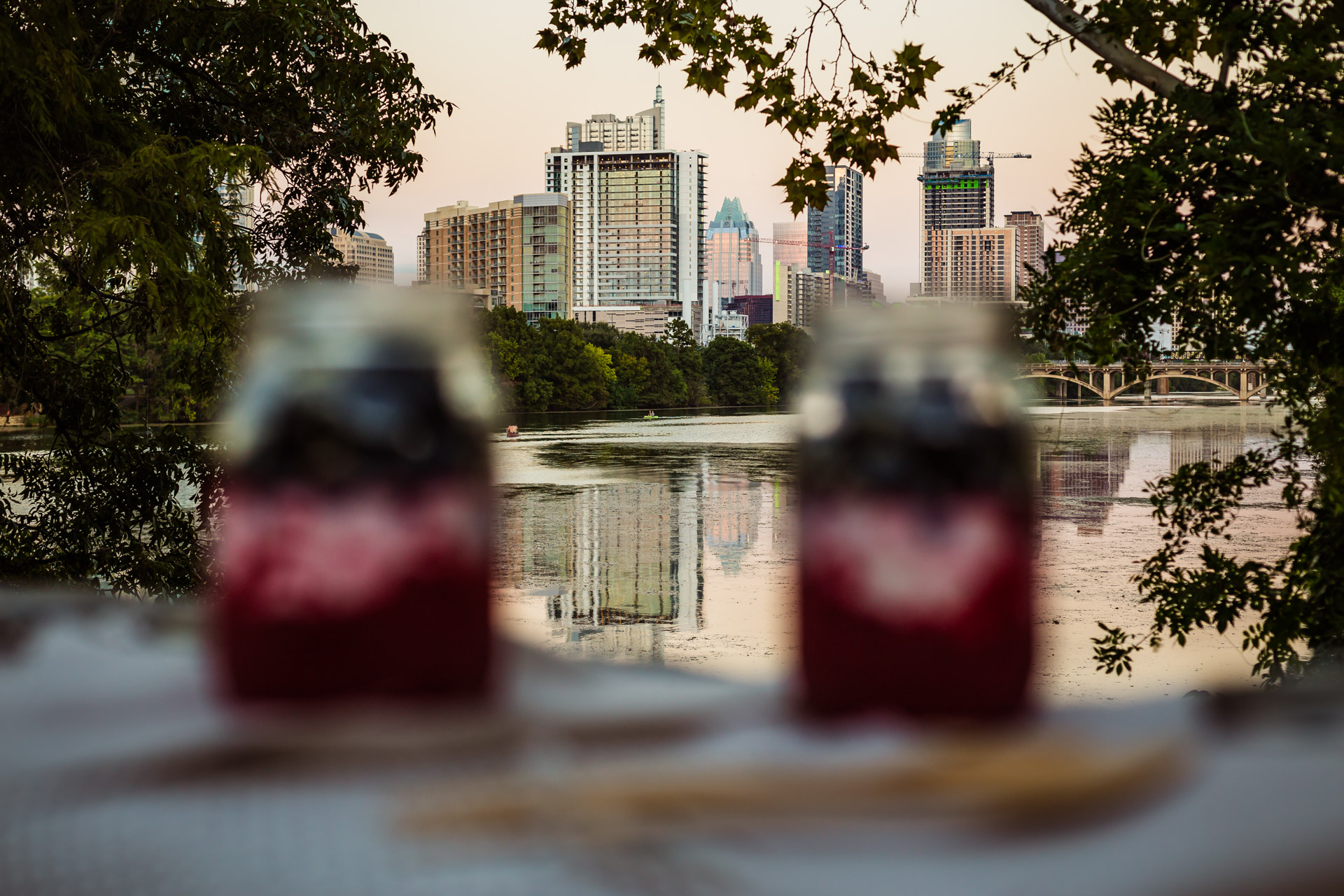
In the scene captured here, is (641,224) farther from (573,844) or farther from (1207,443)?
(573,844)

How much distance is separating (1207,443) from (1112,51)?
106 ft

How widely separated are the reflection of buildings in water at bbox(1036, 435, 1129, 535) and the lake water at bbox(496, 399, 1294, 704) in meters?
0.07

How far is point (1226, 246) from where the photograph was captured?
105 inches

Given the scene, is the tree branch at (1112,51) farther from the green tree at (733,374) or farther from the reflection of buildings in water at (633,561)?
the green tree at (733,374)

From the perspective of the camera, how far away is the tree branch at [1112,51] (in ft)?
12.2

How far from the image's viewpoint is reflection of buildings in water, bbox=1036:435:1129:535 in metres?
17.3

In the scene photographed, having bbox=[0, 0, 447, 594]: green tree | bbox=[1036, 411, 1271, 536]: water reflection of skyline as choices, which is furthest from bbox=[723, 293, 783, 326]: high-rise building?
bbox=[0, 0, 447, 594]: green tree

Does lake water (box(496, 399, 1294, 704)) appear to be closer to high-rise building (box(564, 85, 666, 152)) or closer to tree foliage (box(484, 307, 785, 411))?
tree foliage (box(484, 307, 785, 411))

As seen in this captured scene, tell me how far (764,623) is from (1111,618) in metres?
3.33

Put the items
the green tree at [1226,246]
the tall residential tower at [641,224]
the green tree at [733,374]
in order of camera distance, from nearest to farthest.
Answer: the green tree at [1226,246]
the green tree at [733,374]
the tall residential tower at [641,224]

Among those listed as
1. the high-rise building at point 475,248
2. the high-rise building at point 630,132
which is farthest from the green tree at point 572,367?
the high-rise building at point 630,132

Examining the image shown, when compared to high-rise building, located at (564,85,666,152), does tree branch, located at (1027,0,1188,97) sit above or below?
below

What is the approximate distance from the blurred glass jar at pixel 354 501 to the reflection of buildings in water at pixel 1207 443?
→ 2381 cm

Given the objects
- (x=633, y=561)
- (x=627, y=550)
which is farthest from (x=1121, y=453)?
(x=633, y=561)
